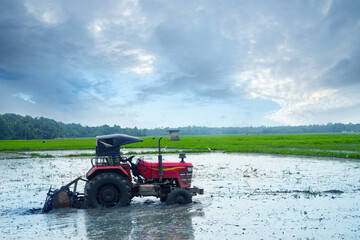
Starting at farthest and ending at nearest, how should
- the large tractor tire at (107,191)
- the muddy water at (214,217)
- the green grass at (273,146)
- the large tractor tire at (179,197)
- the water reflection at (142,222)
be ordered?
the green grass at (273,146) → the large tractor tire at (179,197) → the large tractor tire at (107,191) → the muddy water at (214,217) → the water reflection at (142,222)

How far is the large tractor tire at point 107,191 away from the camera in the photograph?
859 centimetres

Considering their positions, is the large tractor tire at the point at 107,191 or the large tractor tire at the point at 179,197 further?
the large tractor tire at the point at 179,197

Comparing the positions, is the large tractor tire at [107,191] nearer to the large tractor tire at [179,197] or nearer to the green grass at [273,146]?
the large tractor tire at [179,197]

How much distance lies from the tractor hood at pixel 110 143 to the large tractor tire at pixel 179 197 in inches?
78.9

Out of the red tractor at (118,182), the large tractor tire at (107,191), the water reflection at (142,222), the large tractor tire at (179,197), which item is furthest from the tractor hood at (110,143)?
the large tractor tire at (179,197)

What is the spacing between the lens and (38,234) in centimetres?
679

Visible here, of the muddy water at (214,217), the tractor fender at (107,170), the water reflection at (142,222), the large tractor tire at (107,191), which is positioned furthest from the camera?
the tractor fender at (107,170)

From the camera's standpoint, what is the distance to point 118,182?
8.63m

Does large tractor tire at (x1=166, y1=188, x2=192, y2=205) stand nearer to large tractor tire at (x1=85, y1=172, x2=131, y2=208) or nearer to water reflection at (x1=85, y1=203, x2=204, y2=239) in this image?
water reflection at (x1=85, y1=203, x2=204, y2=239)

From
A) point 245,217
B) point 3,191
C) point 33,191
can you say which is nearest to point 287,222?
point 245,217

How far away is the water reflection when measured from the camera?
658 cm

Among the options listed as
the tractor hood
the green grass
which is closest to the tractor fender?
the tractor hood

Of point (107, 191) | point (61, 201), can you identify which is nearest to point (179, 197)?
point (107, 191)

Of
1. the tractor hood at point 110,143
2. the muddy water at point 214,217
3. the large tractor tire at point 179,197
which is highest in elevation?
the tractor hood at point 110,143
